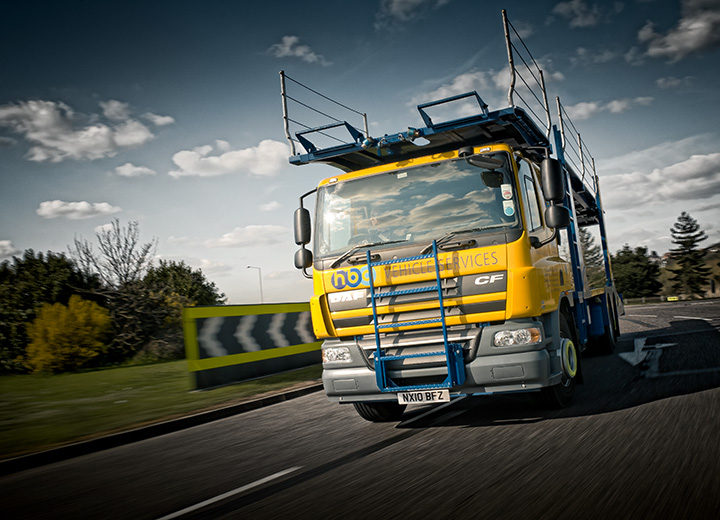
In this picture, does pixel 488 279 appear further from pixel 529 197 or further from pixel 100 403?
pixel 100 403

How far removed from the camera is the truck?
5.37 metres

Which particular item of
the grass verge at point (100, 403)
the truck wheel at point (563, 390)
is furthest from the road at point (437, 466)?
the grass verge at point (100, 403)

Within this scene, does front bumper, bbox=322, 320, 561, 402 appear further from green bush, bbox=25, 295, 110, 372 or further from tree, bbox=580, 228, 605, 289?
green bush, bbox=25, 295, 110, 372

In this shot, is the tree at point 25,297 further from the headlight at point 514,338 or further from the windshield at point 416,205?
the headlight at point 514,338

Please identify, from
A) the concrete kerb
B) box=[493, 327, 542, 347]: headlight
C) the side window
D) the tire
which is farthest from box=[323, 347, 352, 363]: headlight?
the tire

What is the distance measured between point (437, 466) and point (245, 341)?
8.33m

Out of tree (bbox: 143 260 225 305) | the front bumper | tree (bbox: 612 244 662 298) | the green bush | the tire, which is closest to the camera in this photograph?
the front bumper

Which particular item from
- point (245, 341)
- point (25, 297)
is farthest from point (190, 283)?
point (245, 341)

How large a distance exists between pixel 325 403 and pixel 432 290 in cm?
415

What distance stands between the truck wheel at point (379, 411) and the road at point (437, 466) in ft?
0.49

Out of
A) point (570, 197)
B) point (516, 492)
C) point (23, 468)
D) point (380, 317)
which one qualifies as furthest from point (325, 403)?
point (516, 492)

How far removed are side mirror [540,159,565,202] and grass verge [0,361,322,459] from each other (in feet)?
20.8

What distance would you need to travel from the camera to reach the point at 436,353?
215 inches

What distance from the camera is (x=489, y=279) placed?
17.7 ft
